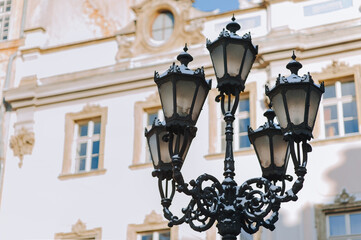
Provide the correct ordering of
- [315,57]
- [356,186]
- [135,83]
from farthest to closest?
[135,83]
[315,57]
[356,186]

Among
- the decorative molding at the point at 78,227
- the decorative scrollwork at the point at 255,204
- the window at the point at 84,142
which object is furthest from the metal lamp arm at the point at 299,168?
the window at the point at 84,142

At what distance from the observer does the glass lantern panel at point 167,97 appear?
870 centimetres

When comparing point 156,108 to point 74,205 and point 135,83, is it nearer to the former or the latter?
point 135,83

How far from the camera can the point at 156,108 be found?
1889 centimetres

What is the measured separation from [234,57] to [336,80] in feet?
29.0

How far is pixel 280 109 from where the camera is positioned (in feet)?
28.6

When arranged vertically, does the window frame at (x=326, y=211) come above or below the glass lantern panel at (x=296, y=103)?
above

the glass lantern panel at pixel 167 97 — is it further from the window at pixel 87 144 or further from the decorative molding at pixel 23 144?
the decorative molding at pixel 23 144

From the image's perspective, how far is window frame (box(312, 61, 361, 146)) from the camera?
16812mm

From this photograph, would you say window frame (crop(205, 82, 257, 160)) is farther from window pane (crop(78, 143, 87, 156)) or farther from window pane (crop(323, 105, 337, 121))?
window pane (crop(78, 143, 87, 156))

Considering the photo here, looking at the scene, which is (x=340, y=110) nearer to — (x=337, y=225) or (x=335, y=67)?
(x=335, y=67)

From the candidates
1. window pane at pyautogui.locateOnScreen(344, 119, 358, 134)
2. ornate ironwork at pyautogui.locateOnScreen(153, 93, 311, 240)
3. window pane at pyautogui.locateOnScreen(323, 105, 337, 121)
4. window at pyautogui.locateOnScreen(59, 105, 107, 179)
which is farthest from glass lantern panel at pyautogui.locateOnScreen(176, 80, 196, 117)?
window at pyautogui.locateOnScreen(59, 105, 107, 179)

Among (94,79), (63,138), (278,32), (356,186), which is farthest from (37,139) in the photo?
(356,186)

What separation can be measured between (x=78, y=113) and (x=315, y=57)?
571 cm
